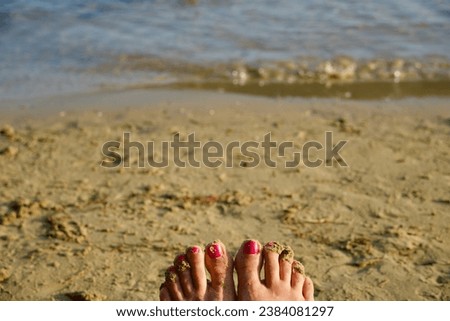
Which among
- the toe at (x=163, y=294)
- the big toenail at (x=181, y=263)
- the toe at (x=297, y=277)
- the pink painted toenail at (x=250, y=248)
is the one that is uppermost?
the pink painted toenail at (x=250, y=248)

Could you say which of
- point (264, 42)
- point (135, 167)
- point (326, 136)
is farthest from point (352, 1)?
point (135, 167)

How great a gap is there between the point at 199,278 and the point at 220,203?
2.42 ft

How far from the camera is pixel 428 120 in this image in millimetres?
4375

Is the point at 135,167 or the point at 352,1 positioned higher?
the point at 352,1

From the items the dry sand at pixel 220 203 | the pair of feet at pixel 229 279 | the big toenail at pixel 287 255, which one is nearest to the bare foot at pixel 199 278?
the pair of feet at pixel 229 279

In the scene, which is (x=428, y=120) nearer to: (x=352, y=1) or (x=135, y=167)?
(x=135, y=167)

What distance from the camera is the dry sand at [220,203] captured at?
277cm

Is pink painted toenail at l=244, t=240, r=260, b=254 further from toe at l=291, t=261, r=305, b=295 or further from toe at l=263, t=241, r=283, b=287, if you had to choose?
toe at l=291, t=261, r=305, b=295

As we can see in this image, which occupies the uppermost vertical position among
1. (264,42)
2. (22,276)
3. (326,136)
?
(264,42)

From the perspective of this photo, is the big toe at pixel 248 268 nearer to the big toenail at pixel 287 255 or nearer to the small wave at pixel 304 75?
the big toenail at pixel 287 255

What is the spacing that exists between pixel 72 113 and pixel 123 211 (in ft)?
5.04

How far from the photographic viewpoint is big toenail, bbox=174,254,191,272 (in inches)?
104

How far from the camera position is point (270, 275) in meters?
2.67

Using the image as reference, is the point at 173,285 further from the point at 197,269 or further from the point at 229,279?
the point at 229,279
